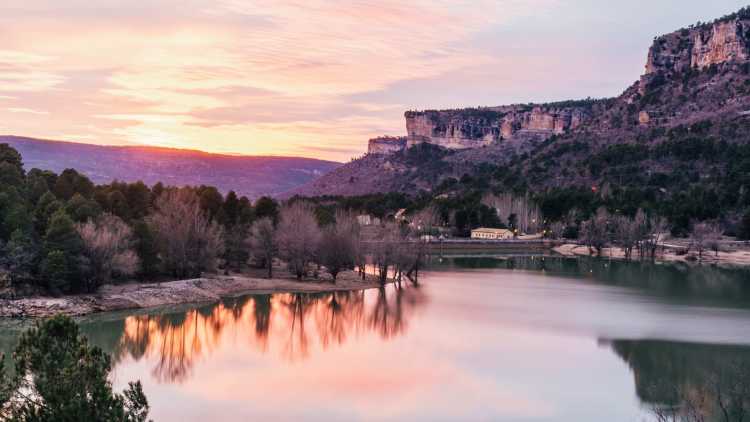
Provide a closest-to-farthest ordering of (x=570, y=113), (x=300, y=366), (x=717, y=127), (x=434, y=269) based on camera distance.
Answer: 1. (x=300, y=366)
2. (x=434, y=269)
3. (x=717, y=127)
4. (x=570, y=113)

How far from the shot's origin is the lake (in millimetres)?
22047

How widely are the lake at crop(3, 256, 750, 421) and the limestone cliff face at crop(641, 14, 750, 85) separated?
87486 millimetres

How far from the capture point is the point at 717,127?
106 metres

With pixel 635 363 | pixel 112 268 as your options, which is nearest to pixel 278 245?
Answer: pixel 112 268

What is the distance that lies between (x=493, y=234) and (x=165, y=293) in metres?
59.4

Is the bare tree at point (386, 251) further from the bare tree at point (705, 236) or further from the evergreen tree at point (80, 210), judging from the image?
the bare tree at point (705, 236)

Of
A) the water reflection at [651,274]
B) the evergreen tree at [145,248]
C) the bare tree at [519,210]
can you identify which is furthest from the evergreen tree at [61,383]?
the bare tree at [519,210]

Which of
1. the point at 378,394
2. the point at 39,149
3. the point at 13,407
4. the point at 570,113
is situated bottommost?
the point at 378,394

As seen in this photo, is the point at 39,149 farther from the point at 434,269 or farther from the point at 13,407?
the point at 13,407

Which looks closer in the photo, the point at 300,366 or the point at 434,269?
the point at 300,366

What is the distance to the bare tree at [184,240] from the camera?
149ft

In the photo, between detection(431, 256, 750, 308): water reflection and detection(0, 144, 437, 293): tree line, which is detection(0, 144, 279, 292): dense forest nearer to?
detection(0, 144, 437, 293): tree line

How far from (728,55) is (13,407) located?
13092cm

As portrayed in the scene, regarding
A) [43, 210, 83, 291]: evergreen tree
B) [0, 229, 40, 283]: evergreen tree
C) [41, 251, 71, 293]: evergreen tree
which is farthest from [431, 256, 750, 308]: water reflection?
[0, 229, 40, 283]: evergreen tree
